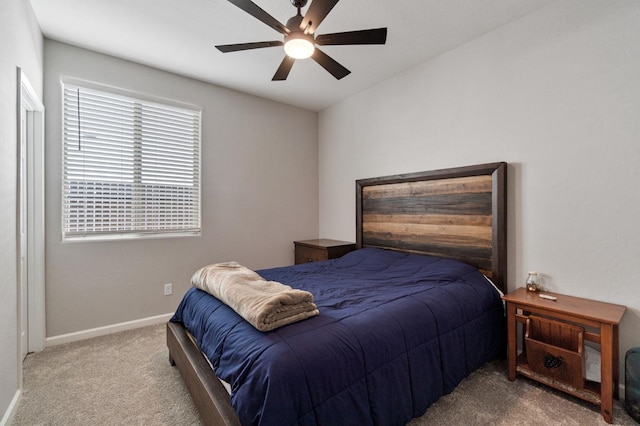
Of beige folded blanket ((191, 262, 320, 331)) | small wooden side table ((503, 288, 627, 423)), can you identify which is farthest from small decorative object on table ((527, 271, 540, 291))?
beige folded blanket ((191, 262, 320, 331))

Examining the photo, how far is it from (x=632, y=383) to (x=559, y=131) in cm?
167

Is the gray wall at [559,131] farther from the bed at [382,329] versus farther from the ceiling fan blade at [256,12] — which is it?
the ceiling fan blade at [256,12]

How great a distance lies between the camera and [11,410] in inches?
66.6

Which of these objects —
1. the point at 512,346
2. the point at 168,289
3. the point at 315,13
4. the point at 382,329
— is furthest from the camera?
the point at 168,289

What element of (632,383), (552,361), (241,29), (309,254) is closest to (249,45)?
(241,29)

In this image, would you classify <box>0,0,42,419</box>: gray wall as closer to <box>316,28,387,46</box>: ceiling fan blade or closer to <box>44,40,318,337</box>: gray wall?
<box>44,40,318,337</box>: gray wall

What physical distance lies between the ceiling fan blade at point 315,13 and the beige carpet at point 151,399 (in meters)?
2.37

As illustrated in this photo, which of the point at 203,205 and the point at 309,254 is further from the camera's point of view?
the point at 309,254

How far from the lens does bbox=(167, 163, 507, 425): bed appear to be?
1197mm

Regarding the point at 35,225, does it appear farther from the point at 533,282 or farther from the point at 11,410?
the point at 533,282

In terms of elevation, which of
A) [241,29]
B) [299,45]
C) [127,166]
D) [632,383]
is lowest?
[632,383]

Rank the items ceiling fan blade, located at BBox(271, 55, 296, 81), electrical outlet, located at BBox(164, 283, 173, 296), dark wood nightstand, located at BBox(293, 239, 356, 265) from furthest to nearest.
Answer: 1. dark wood nightstand, located at BBox(293, 239, 356, 265)
2. electrical outlet, located at BBox(164, 283, 173, 296)
3. ceiling fan blade, located at BBox(271, 55, 296, 81)

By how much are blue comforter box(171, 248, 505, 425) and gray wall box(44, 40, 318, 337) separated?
3.89 ft

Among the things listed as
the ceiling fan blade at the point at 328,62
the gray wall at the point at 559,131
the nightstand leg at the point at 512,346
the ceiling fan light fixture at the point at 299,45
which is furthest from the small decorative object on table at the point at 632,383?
the ceiling fan light fixture at the point at 299,45
